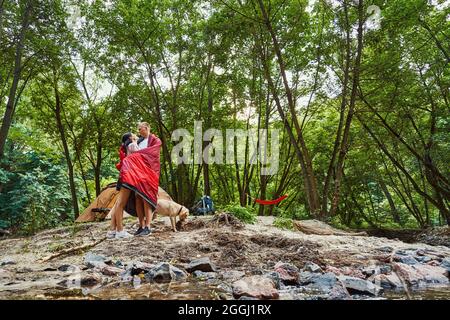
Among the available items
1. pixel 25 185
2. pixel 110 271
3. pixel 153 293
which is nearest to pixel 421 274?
pixel 153 293

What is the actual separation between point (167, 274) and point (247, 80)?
12.5 m

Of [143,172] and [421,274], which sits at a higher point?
[143,172]

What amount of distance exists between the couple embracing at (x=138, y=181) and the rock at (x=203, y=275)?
8.31ft

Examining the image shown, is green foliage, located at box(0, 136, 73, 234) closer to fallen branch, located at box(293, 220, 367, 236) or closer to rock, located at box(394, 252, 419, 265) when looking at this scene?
fallen branch, located at box(293, 220, 367, 236)

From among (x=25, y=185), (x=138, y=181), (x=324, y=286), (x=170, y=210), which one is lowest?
(x=324, y=286)

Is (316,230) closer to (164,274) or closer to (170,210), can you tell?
(170,210)

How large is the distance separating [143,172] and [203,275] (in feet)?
9.25

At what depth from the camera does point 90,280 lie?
2967 mm

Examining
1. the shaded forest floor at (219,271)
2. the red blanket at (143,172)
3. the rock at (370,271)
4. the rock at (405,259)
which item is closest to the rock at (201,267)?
the shaded forest floor at (219,271)

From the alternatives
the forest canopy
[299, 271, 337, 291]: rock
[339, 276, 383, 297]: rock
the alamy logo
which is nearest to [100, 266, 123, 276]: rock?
[299, 271, 337, 291]: rock

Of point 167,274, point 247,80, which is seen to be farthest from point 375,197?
point 167,274

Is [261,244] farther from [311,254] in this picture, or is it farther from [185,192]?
[185,192]

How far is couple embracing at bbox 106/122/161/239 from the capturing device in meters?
5.54
